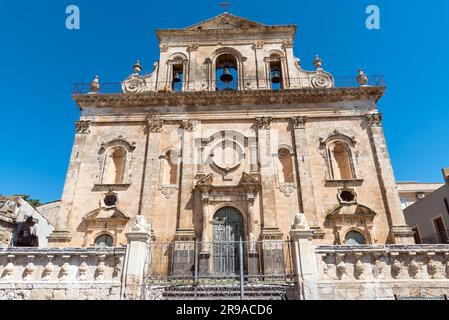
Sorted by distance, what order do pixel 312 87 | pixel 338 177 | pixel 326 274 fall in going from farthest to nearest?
1. pixel 312 87
2. pixel 338 177
3. pixel 326 274

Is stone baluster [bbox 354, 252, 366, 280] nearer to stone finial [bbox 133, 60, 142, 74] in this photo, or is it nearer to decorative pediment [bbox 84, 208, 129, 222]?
decorative pediment [bbox 84, 208, 129, 222]

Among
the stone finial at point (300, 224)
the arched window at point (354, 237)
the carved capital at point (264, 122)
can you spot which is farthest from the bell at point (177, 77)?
the stone finial at point (300, 224)

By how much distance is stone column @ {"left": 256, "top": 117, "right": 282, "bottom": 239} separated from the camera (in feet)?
50.7

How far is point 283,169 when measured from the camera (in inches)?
696

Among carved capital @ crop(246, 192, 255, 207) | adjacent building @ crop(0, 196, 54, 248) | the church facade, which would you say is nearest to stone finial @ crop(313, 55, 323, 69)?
the church facade

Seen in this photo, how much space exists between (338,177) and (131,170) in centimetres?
1150

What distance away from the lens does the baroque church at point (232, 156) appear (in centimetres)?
1588

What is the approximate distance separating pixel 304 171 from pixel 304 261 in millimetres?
10348

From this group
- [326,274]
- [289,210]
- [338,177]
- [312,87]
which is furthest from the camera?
[312,87]
